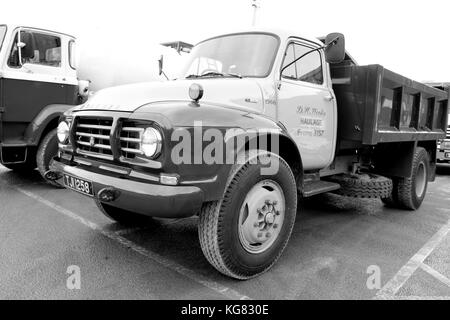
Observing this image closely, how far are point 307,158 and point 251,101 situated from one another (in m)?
1.03

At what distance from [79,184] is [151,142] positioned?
2.65 ft

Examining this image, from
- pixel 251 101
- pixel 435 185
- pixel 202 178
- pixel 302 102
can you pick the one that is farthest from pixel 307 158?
pixel 435 185

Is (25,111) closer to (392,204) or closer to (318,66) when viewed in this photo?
(318,66)

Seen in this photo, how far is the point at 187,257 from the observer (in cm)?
343

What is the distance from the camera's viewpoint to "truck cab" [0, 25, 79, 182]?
5.55 m

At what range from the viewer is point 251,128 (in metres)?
2.97

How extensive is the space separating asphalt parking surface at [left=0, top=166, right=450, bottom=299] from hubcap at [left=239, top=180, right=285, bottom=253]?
293mm

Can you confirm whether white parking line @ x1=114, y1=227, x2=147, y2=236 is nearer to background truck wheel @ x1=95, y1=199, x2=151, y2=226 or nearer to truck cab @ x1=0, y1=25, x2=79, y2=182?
background truck wheel @ x1=95, y1=199, x2=151, y2=226

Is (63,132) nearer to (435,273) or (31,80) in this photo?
(31,80)

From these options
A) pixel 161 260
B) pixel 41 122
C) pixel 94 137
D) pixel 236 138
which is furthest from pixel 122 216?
pixel 41 122

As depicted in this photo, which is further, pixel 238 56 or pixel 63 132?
pixel 238 56

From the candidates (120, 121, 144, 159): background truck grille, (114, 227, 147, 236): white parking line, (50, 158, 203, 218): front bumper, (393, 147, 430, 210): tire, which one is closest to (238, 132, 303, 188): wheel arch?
(50, 158, 203, 218): front bumper

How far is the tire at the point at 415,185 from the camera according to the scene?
5471 mm

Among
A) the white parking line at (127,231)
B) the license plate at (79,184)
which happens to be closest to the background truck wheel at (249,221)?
the license plate at (79,184)
